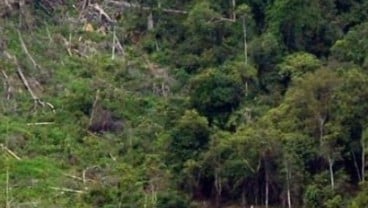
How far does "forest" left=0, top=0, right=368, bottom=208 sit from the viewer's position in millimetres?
26938

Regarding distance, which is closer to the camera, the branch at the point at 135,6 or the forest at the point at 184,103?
the forest at the point at 184,103

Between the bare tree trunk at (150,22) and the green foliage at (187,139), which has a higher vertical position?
the bare tree trunk at (150,22)

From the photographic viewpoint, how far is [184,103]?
29562 millimetres

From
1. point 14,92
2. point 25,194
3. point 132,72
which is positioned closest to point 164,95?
point 132,72

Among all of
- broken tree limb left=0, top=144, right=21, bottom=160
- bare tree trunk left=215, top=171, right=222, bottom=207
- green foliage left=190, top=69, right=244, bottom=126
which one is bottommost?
bare tree trunk left=215, top=171, right=222, bottom=207

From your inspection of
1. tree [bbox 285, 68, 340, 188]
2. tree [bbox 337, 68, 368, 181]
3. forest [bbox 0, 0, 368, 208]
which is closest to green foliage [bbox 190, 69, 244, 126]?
forest [bbox 0, 0, 368, 208]

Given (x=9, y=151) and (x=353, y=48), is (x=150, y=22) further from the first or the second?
(x=9, y=151)

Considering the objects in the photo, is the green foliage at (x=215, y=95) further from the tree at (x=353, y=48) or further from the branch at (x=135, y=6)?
the branch at (x=135, y=6)

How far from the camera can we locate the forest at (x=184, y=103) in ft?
88.4

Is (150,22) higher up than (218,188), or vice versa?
(150,22)

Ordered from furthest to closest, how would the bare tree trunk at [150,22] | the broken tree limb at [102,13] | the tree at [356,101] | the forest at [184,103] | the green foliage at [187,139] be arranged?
the broken tree limb at [102,13] < the bare tree trunk at [150,22] < the green foliage at [187,139] < the tree at [356,101] < the forest at [184,103]

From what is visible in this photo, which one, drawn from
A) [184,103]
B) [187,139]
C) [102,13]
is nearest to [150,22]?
[102,13]

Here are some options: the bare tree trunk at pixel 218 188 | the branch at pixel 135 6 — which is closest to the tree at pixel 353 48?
the branch at pixel 135 6

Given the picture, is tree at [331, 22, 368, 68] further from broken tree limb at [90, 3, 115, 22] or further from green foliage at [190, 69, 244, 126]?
broken tree limb at [90, 3, 115, 22]
